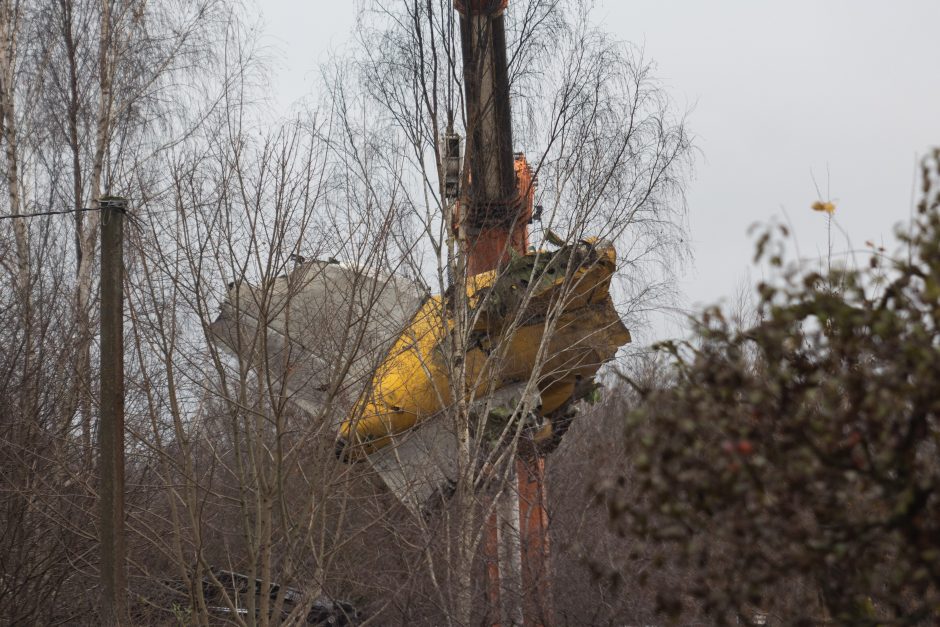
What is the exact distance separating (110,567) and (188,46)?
36.4 ft

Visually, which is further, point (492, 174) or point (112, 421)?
point (492, 174)

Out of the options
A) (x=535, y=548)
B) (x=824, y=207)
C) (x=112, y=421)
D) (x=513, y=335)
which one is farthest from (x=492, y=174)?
(x=824, y=207)

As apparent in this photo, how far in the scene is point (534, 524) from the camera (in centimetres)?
1295

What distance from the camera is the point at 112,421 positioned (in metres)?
9.38

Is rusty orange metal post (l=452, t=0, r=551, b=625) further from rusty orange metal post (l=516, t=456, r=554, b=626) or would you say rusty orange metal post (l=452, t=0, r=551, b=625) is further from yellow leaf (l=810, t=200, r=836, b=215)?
yellow leaf (l=810, t=200, r=836, b=215)

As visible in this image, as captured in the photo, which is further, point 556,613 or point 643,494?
point 556,613

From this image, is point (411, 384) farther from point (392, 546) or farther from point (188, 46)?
point (188, 46)

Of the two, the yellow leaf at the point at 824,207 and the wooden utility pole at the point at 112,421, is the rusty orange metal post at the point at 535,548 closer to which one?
the wooden utility pole at the point at 112,421

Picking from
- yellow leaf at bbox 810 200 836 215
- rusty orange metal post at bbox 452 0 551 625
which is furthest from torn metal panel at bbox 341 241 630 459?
yellow leaf at bbox 810 200 836 215

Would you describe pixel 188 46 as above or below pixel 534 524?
above

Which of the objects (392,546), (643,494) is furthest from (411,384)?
(643,494)

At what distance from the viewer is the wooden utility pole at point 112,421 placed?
9.03 m

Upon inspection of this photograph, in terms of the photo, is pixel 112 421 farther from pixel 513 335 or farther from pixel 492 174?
pixel 492 174

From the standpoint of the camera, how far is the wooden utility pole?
356 inches
